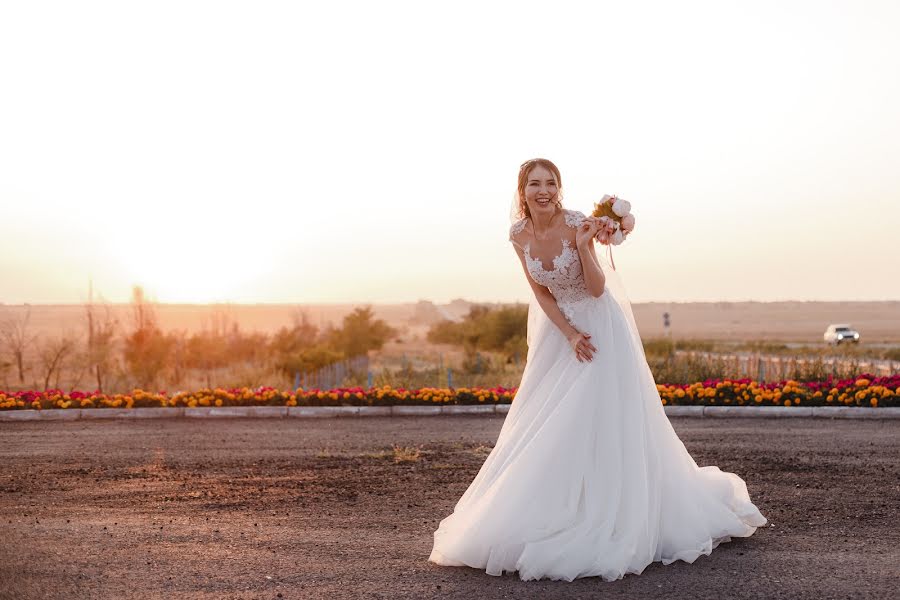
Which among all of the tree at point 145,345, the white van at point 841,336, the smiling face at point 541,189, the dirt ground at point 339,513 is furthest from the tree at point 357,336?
the white van at point 841,336

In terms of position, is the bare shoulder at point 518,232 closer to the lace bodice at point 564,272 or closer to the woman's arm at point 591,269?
the lace bodice at point 564,272

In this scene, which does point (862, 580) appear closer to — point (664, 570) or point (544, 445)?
point (664, 570)

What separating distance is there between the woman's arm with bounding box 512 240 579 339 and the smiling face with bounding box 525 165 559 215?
359mm

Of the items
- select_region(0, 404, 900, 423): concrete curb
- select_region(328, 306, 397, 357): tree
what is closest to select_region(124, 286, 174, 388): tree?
select_region(0, 404, 900, 423): concrete curb

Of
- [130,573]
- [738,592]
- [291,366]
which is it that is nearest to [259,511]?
[130,573]

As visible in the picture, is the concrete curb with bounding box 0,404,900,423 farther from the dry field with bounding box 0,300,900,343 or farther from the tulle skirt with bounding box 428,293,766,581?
the dry field with bounding box 0,300,900,343

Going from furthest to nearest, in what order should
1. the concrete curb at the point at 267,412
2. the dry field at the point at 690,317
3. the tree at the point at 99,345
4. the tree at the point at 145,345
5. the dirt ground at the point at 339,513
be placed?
1. the dry field at the point at 690,317
2. the tree at the point at 145,345
3. the tree at the point at 99,345
4. the concrete curb at the point at 267,412
5. the dirt ground at the point at 339,513

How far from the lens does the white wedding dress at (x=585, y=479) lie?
5359mm

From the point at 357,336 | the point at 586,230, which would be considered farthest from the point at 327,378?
the point at 586,230

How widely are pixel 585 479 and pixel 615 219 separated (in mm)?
1747

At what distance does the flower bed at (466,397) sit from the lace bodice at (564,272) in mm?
7610

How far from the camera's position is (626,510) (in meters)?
5.52

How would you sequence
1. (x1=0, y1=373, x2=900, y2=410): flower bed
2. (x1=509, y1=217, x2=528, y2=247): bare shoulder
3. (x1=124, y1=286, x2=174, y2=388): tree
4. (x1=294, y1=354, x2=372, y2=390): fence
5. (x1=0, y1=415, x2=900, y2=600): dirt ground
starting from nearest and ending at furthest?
(x1=0, y1=415, x2=900, y2=600): dirt ground → (x1=509, y1=217, x2=528, y2=247): bare shoulder → (x1=0, y1=373, x2=900, y2=410): flower bed → (x1=294, y1=354, x2=372, y2=390): fence → (x1=124, y1=286, x2=174, y2=388): tree

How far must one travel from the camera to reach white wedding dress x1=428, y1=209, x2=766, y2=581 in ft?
17.6
